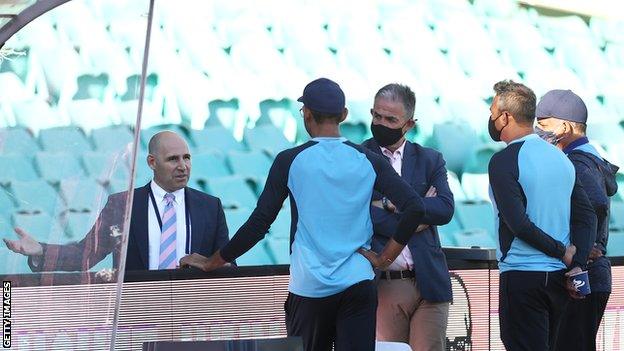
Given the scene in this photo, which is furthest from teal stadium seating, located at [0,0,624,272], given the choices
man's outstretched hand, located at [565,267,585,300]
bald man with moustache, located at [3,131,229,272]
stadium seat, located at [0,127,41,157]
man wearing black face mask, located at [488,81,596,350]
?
stadium seat, located at [0,127,41,157]

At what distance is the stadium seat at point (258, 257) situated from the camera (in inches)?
339

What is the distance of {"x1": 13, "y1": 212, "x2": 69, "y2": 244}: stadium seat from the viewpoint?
8.34ft

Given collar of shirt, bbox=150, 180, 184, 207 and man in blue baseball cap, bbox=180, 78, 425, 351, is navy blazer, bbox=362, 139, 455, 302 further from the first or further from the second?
collar of shirt, bbox=150, 180, 184, 207

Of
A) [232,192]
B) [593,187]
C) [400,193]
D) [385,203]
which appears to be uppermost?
[232,192]

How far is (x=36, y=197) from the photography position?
8.39 ft

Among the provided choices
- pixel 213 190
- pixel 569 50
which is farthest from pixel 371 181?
pixel 569 50

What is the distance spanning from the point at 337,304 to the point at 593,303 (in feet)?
4.72

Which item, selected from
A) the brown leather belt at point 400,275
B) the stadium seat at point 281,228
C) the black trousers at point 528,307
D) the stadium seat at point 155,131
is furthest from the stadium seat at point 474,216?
the black trousers at point 528,307

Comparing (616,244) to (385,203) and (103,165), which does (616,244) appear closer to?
(385,203)

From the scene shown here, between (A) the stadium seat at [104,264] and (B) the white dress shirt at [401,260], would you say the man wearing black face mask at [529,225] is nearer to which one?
(B) the white dress shirt at [401,260]

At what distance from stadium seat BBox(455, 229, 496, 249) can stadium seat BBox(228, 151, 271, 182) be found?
5.19 feet

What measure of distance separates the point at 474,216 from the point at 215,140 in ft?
6.74

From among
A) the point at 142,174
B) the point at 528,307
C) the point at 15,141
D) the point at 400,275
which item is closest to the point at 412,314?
the point at 400,275

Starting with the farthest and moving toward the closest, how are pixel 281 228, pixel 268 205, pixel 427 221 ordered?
1. pixel 281 228
2. pixel 427 221
3. pixel 268 205
